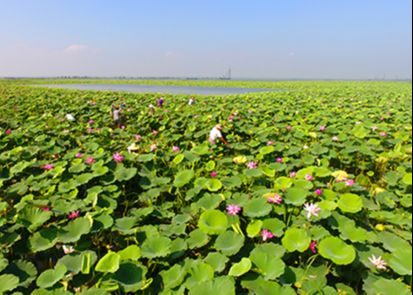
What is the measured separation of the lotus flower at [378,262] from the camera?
1421 mm

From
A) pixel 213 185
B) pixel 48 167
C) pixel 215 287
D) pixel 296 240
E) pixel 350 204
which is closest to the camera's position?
pixel 215 287

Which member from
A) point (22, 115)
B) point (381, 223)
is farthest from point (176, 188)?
point (22, 115)

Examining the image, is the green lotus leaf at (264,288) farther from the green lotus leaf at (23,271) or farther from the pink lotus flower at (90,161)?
the pink lotus flower at (90,161)

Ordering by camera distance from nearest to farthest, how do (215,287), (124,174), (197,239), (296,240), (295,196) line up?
(215,287) < (296,240) < (197,239) < (295,196) < (124,174)

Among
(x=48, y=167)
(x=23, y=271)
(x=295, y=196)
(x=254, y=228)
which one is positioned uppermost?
(x=48, y=167)

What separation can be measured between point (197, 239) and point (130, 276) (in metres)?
0.45

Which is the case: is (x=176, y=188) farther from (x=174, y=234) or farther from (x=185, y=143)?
(x=185, y=143)

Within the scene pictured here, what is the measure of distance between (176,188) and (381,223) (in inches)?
62.3

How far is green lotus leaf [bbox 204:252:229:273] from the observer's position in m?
1.44

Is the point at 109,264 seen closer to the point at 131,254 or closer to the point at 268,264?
the point at 131,254

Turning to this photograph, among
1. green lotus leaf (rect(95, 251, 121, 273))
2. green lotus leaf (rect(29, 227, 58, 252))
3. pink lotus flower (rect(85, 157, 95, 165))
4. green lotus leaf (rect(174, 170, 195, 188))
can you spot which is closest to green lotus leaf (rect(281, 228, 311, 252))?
green lotus leaf (rect(95, 251, 121, 273))

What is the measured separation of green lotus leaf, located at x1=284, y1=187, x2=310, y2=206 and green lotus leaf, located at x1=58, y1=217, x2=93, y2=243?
4.22ft

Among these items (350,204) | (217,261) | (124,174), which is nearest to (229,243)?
(217,261)

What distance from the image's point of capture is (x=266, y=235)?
5.49ft
